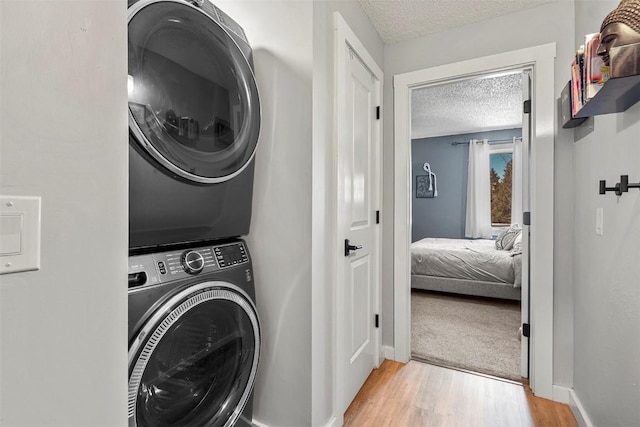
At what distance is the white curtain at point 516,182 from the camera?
537 cm

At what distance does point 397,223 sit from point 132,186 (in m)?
1.85

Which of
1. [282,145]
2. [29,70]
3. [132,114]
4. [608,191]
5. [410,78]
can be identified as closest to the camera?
[29,70]

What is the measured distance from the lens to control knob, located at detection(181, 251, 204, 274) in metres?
1.07

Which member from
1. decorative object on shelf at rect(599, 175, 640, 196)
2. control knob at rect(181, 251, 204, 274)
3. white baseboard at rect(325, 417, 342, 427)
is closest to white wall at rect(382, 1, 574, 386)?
decorative object on shelf at rect(599, 175, 640, 196)

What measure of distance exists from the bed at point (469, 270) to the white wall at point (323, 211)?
9.53ft

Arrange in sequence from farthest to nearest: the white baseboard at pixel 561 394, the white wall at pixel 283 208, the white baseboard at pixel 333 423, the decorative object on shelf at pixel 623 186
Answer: the white baseboard at pixel 561 394, the white baseboard at pixel 333 423, the white wall at pixel 283 208, the decorative object on shelf at pixel 623 186

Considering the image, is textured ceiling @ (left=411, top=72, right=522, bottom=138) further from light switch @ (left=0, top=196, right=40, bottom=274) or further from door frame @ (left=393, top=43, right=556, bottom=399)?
light switch @ (left=0, top=196, right=40, bottom=274)

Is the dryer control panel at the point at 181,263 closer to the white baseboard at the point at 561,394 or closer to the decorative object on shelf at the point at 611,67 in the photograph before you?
the decorative object on shelf at the point at 611,67

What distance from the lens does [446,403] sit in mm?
1885

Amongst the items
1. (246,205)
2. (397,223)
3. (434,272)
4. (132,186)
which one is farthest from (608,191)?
(434,272)

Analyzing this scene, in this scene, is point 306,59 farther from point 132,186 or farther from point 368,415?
point 368,415

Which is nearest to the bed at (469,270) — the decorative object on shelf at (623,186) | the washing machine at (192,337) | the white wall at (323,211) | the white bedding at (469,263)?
the white bedding at (469,263)

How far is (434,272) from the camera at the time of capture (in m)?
4.13

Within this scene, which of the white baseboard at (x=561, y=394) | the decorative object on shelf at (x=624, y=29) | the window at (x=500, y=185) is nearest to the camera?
the decorative object on shelf at (x=624, y=29)
